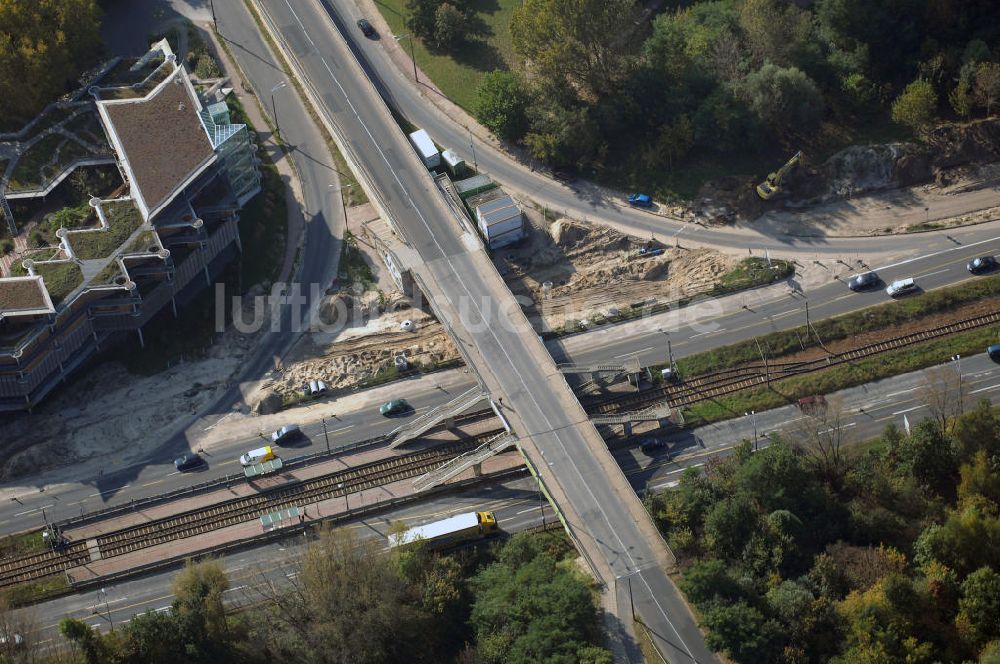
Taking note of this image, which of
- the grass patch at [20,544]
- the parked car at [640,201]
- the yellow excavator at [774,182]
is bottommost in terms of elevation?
the grass patch at [20,544]

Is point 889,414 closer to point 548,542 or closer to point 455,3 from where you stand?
point 548,542

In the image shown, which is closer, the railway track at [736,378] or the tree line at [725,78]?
the railway track at [736,378]

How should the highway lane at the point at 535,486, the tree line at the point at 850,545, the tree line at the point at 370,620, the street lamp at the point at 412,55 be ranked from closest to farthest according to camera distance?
1. the tree line at the point at 850,545
2. the tree line at the point at 370,620
3. the highway lane at the point at 535,486
4. the street lamp at the point at 412,55

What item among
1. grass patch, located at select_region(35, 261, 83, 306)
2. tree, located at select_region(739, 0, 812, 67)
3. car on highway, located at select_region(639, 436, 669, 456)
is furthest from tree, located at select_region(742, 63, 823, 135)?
grass patch, located at select_region(35, 261, 83, 306)

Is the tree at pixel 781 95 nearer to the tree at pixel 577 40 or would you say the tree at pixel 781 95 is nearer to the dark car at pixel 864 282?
the tree at pixel 577 40

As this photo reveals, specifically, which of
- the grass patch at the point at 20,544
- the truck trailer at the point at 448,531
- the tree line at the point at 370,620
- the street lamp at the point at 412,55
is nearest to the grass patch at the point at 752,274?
the truck trailer at the point at 448,531

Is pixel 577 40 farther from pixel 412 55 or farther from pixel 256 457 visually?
pixel 256 457

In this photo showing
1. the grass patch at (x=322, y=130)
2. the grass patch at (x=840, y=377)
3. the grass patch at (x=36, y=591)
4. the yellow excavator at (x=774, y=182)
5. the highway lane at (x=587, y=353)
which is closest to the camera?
the grass patch at (x=36, y=591)
